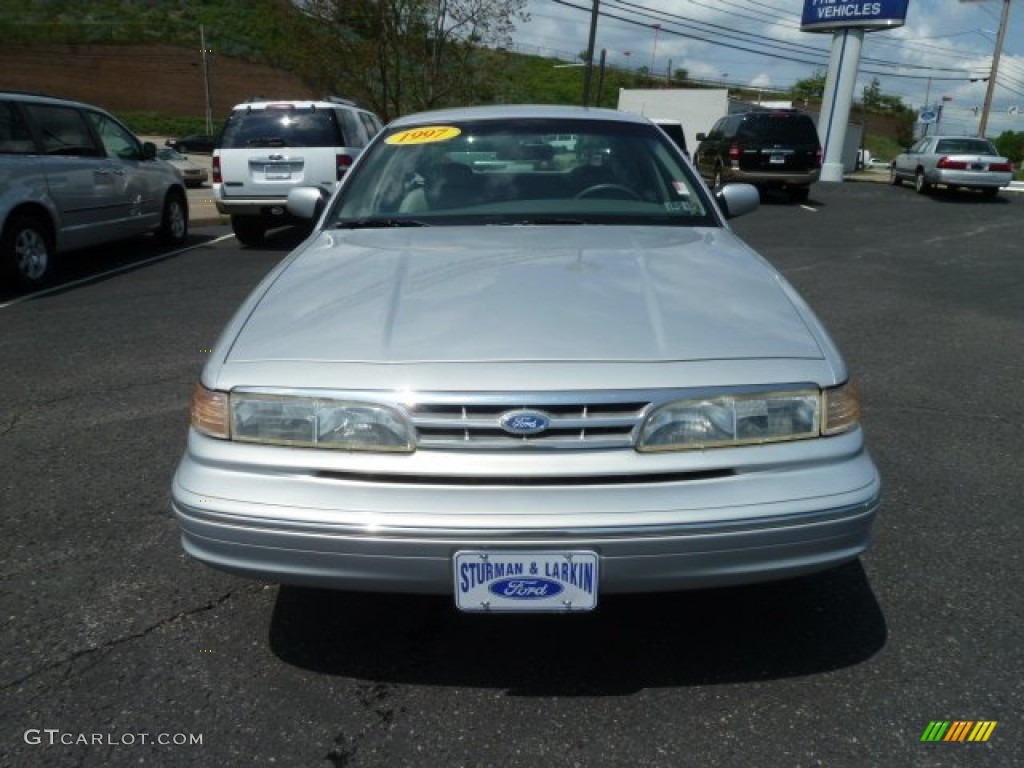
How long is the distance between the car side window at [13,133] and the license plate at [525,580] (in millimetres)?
7032

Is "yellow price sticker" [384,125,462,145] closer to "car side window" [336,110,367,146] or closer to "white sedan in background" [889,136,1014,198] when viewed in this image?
"car side window" [336,110,367,146]

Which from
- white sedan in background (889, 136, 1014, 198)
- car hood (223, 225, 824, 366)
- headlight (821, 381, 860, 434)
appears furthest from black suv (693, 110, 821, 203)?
headlight (821, 381, 860, 434)

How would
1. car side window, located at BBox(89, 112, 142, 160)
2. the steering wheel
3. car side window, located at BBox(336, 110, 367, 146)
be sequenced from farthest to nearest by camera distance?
car side window, located at BBox(336, 110, 367, 146), car side window, located at BBox(89, 112, 142, 160), the steering wheel

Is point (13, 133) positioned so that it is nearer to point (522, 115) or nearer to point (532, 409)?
point (522, 115)

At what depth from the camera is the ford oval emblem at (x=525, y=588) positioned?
2.02 meters

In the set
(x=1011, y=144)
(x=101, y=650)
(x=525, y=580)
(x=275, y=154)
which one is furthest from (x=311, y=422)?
(x=1011, y=144)

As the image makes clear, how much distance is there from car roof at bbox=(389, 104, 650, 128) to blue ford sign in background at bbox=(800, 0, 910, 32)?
22.6 m

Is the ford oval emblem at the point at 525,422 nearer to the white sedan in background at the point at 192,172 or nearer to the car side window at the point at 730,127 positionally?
the car side window at the point at 730,127

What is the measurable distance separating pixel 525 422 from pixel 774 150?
16810 millimetres

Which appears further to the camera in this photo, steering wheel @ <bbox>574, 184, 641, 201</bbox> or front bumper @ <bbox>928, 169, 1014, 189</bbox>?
front bumper @ <bbox>928, 169, 1014, 189</bbox>

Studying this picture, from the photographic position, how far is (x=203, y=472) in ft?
7.09

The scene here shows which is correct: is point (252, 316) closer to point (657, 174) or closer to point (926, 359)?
point (657, 174)

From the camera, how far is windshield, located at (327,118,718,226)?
3.42m

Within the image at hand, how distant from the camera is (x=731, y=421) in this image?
2092mm
